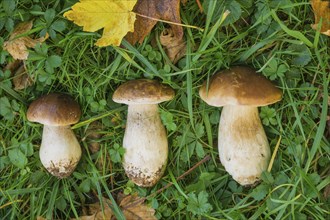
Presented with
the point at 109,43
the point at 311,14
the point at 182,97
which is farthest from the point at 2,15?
the point at 311,14

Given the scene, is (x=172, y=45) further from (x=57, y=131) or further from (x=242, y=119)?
(x=57, y=131)

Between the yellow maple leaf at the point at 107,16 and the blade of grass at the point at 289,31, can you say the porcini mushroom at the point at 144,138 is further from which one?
the blade of grass at the point at 289,31

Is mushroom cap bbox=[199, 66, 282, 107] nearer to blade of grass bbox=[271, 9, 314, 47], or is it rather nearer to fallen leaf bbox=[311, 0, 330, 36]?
blade of grass bbox=[271, 9, 314, 47]

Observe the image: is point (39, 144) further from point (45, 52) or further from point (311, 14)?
point (311, 14)

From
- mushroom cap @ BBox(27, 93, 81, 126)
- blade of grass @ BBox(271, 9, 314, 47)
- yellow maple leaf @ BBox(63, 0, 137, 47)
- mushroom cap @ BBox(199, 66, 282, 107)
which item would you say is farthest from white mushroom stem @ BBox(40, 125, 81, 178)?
blade of grass @ BBox(271, 9, 314, 47)

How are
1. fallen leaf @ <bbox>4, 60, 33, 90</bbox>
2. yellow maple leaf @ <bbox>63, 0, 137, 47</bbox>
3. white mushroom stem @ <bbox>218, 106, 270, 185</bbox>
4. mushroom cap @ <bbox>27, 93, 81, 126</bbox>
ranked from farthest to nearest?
fallen leaf @ <bbox>4, 60, 33, 90</bbox> → mushroom cap @ <bbox>27, 93, 81, 126</bbox> → white mushroom stem @ <bbox>218, 106, 270, 185</bbox> → yellow maple leaf @ <bbox>63, 0, 137, 47</bbox>

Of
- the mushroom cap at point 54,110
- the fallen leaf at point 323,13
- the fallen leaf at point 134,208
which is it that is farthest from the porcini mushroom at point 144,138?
the fallen leaf at point 323,13

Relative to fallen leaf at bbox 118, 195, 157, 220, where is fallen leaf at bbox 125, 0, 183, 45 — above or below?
above
